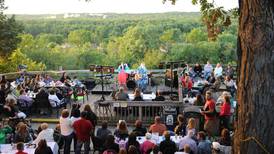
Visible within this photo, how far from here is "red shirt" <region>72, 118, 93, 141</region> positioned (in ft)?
29.7

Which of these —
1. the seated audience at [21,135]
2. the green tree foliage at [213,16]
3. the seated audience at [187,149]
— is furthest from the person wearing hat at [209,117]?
the seated audience at [21,135]

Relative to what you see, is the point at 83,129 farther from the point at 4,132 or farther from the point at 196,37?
the point at 196,37

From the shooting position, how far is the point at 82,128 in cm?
907

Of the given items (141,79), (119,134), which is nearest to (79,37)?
(141,79)

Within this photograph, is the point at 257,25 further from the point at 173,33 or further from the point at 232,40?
the point at 173,33

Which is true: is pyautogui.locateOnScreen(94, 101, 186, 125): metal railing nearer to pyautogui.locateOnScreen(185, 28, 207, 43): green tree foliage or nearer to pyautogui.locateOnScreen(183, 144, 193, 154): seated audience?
pyautogui.locateOnScreen(183, 144, 193, 154): seated audience

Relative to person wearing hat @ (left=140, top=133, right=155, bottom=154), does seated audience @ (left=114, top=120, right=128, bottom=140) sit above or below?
above

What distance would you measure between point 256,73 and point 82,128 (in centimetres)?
584

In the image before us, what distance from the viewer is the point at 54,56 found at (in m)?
83.4

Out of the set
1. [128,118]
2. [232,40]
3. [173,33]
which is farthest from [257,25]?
[173,33]

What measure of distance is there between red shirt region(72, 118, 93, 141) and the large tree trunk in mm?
5534

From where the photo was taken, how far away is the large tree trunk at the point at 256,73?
11.8ft

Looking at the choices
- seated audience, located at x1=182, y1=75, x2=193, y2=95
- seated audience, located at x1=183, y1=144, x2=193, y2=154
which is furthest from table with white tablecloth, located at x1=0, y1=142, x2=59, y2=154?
seated audience, located at x1=182, y1=75, x2=193, y2=95

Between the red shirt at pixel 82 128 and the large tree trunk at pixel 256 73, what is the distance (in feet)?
18.2
